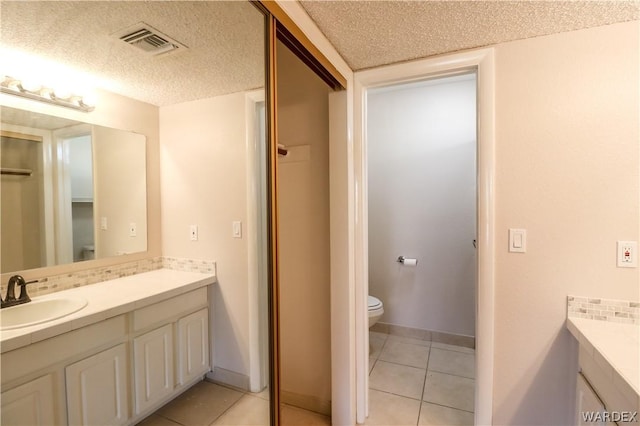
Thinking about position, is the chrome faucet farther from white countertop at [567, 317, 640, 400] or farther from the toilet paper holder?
the toilet paper holder

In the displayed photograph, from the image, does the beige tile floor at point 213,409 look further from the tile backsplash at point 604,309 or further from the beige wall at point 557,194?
the tile backsplash at point 604,309

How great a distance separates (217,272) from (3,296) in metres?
0.56

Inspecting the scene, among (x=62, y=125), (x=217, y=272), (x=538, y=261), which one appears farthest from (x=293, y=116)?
(x=538, y=261)

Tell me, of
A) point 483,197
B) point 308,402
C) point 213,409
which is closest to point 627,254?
point 483,197

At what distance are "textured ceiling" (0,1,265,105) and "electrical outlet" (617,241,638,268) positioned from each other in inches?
70.3

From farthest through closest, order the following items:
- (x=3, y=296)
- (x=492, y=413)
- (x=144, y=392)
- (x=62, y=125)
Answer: (x=492, y=413) < (x=144, y=392) < (x=62, y=125) < (x=3, y=296)

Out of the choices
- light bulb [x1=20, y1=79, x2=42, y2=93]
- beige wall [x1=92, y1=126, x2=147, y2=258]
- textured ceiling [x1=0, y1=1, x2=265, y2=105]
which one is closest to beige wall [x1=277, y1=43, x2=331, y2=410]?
textured ceiling [x1=0, y1=1, x2=265, y2=105]

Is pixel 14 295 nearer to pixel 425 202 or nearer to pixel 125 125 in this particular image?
pixel 125 125

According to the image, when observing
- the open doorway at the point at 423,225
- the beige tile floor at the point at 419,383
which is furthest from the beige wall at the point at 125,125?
the open doorway at the point at 423,225

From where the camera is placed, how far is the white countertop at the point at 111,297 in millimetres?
523

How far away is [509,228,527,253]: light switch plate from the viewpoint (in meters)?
1.47

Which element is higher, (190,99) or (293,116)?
(293,116)

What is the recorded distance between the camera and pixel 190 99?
0.92 meters

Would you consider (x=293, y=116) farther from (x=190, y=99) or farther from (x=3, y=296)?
(x=3, y=296)
